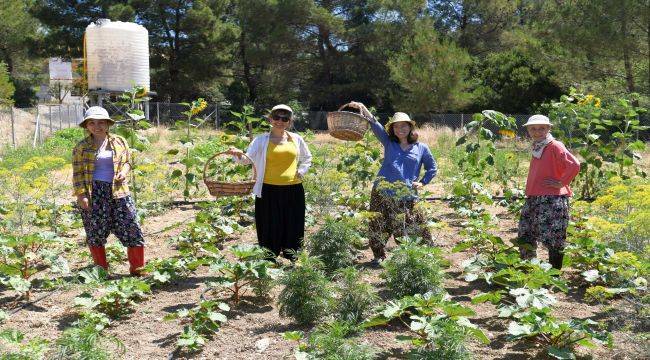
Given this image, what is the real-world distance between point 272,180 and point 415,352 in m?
2.13

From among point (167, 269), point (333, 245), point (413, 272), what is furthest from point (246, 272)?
point (413, 272)

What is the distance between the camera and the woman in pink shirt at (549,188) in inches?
176

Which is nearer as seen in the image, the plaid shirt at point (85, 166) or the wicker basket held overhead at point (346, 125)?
the plaid shirt at point (85, 166)

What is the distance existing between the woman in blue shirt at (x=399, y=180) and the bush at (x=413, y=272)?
896 mm

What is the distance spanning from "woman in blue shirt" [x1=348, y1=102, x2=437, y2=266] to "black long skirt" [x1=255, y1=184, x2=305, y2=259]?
607mm

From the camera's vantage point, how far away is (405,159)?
490 centimetres

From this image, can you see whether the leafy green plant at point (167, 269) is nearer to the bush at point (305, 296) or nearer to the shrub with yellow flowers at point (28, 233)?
the shrub with yellow flowers at point (28, 233)

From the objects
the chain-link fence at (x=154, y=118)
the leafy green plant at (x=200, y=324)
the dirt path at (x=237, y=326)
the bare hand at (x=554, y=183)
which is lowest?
the dirt path at (x=237, y=326)

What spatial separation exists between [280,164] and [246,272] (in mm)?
1024

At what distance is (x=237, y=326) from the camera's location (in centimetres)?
379

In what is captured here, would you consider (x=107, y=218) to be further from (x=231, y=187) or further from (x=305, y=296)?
(x=305, y=296)

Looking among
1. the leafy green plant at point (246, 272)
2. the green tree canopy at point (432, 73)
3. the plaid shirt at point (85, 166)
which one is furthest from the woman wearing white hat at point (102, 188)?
the green tree canopy at point (432, 73)

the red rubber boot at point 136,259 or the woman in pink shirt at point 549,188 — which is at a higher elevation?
the woman in pink shirt at point 549,188

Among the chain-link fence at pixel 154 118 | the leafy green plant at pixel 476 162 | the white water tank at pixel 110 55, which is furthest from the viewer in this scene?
the chain-link fence at pixel 154 118
